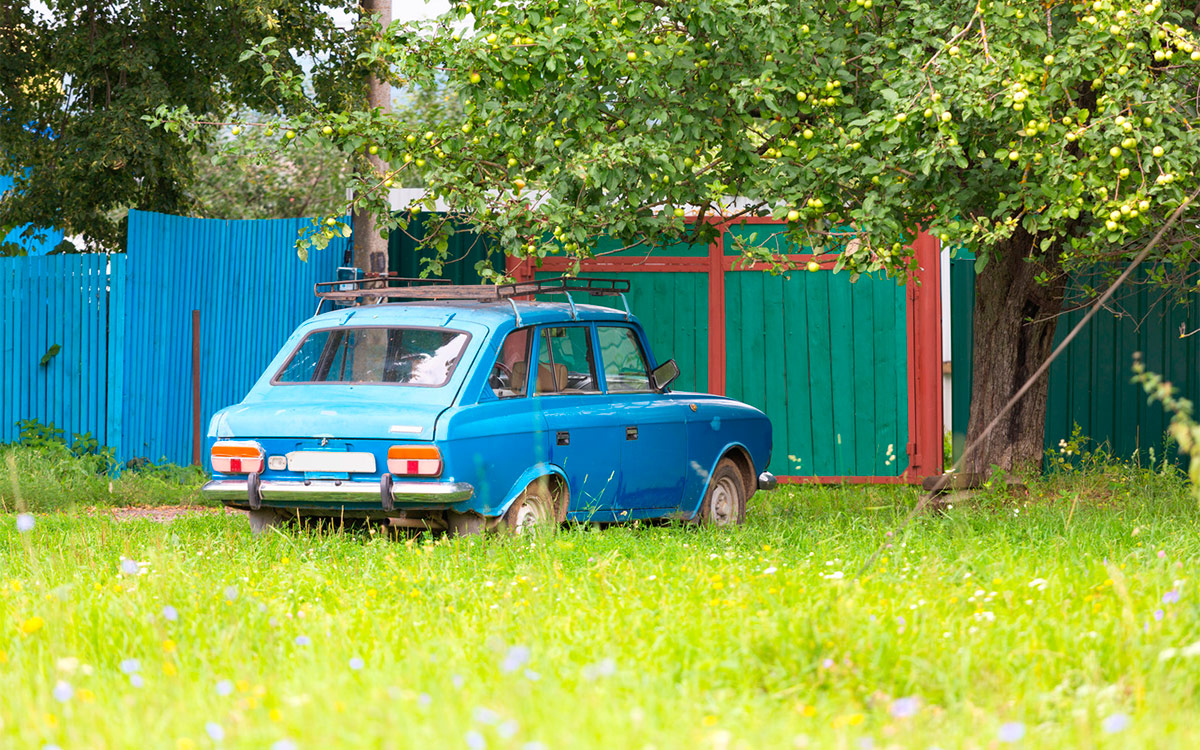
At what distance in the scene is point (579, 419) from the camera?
7344 millimetres

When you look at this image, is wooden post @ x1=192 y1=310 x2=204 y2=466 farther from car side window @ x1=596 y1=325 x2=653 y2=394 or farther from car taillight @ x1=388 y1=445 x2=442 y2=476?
car taillight @ x1=388 y1=445 x2=442 y2=476

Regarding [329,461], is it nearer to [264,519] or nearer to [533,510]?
[264,519]

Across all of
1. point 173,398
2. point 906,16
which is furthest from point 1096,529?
point 173,398

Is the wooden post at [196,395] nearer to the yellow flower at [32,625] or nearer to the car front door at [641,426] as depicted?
the car front door at [641,426]

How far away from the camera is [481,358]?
6.98 m

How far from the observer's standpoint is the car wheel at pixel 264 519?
281 inches

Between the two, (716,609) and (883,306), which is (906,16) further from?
(883,306)

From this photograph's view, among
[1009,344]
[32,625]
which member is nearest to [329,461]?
[32,625]

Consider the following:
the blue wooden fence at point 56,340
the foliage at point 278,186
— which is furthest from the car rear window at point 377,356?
the foliage at point 278,186

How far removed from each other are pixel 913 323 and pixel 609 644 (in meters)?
7.87

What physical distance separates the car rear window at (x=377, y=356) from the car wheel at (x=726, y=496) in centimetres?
215

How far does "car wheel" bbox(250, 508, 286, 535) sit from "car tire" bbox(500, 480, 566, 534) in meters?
1.32

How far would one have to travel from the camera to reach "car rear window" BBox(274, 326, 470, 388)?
23.1ft

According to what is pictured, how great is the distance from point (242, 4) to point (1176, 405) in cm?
927
